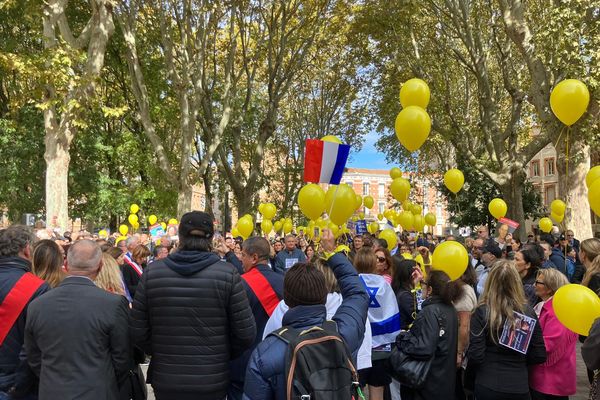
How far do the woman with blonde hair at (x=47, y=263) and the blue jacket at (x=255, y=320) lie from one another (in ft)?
4.23

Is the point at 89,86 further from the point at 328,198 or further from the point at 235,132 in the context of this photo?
the point at 328,198

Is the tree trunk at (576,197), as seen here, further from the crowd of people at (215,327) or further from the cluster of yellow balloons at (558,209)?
the crowd of people at (215,327)

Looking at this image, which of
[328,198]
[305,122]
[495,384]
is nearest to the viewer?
[495,384]

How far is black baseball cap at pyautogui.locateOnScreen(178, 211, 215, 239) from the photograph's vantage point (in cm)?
316

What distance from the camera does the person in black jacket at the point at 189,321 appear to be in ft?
9.91

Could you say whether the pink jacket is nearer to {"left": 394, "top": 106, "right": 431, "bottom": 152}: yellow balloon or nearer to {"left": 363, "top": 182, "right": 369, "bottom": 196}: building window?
{"left": 394, "top": 106, "right": 431, "bottom": 152}: yellow balloon

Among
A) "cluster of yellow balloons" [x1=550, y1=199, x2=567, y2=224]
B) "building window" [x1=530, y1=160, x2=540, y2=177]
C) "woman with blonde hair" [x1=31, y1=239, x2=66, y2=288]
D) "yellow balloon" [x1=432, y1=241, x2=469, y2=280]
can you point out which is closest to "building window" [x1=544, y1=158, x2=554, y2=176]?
"building window" [x1=530, y1=160, x2=540, y2=177]

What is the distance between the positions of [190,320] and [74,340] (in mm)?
625

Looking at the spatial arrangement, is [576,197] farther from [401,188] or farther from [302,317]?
[302,317]

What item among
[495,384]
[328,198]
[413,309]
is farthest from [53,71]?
[495,384]

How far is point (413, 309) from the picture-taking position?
4.74 meters

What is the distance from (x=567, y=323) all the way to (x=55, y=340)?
297 cm

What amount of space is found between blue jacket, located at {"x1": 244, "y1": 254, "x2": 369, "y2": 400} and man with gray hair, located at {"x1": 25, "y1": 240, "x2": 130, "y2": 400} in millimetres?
1051

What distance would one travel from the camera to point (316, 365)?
226 centimetres
